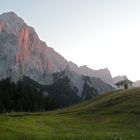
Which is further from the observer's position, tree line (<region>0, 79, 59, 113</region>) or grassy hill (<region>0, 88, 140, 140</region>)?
tree line (<region>0, 79, 59, 113</region>)

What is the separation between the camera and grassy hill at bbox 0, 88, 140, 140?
133 feet

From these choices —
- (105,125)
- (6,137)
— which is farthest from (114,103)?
(6,137)

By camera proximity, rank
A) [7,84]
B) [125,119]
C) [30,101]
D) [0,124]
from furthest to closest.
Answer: [7,84] → [30,101] → [125,119] → [0,124]

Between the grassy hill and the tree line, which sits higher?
the tree line

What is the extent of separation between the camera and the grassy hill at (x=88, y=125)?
4047 centimetres

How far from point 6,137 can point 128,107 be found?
38.7 m

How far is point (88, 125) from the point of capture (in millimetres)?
55281

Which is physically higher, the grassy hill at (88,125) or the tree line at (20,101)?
the tree line at (20,101)

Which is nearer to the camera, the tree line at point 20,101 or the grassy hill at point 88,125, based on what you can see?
the grassy hill at point 88,125

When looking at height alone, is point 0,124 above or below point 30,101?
below

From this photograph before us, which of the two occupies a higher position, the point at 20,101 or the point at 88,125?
the point at 20,101

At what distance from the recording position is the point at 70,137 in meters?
39.7

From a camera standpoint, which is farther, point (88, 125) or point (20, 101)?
point (20, 101)

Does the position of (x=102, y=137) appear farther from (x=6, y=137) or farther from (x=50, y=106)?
(x=50, y=106)
